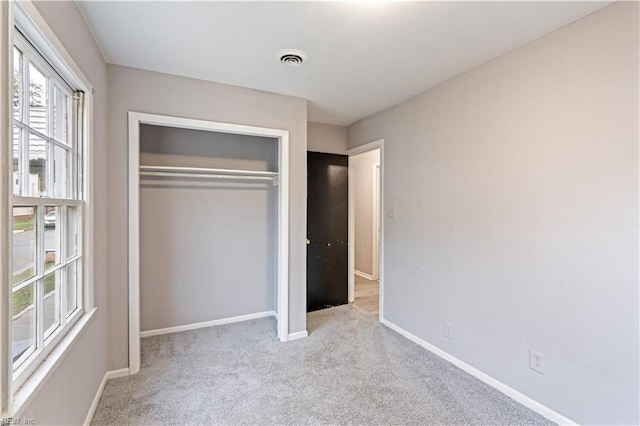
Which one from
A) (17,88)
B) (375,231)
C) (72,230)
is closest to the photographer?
(17,88)

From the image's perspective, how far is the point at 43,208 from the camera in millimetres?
1392

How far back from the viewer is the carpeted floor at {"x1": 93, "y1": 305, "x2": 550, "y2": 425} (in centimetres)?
185

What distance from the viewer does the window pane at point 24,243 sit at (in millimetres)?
1190

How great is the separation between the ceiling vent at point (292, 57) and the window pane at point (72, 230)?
64.9 inches

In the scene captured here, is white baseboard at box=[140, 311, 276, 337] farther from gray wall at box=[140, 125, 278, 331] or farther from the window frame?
the window frame

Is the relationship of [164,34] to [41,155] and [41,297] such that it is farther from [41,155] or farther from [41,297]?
[41,297]

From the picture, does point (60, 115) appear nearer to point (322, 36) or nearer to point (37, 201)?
point (37, 201)

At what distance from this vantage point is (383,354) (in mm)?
2648

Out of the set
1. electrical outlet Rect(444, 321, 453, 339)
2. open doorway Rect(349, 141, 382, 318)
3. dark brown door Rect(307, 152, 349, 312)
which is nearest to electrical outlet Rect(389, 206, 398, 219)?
dark brown door Rect(307, 152, 349, 312)

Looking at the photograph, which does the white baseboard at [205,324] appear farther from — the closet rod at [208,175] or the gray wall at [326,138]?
the gray wall at [326,138]

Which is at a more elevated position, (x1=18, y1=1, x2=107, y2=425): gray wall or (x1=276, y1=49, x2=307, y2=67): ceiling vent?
(x1=276, y1=49, x2=307, y2=67): ceiling vent

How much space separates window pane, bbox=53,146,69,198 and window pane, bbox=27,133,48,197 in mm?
113

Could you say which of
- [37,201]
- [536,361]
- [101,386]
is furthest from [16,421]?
[536,361]

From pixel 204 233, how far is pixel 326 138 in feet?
6.33
